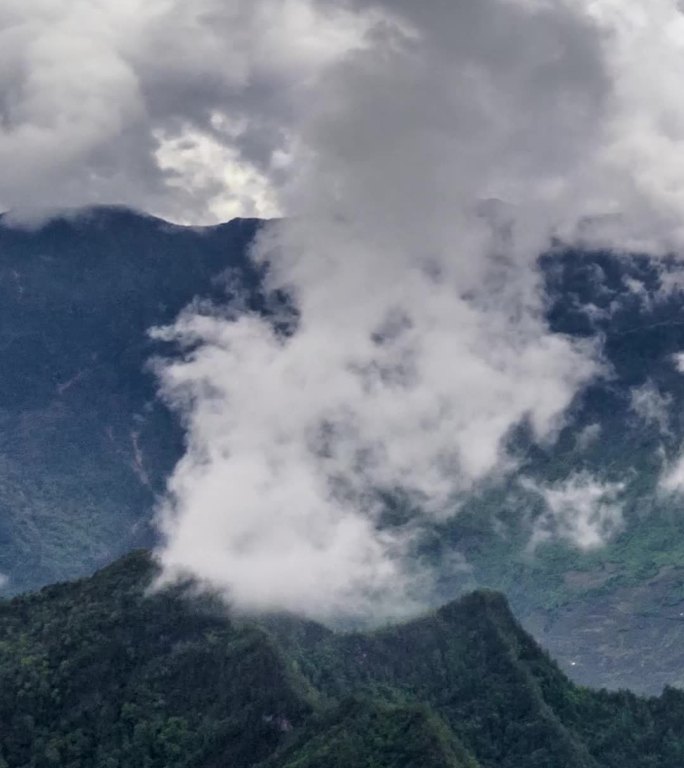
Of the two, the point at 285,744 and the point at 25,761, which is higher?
the point at 25,761

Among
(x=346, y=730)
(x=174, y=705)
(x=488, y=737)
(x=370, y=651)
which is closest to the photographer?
(x=346, y=730)

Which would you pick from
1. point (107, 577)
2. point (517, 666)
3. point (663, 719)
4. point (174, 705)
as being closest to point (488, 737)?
point (517, 666)

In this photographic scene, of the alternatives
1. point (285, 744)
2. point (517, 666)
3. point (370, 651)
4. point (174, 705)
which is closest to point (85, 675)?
point (174, 705)

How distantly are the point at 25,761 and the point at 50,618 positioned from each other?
1561 cm

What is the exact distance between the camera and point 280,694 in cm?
10719

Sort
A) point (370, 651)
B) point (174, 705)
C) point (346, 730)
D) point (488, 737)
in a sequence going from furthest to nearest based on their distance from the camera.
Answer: point (370, 651)
point (488, 737)
point (174, 705)
point (346, 730)

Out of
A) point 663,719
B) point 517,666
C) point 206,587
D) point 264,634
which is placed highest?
point 206,587

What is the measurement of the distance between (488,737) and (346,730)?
1814 centimetres

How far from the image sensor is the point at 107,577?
4884 inches

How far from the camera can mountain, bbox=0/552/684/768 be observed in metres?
105

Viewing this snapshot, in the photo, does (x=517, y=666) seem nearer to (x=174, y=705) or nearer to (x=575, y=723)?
(x=575, y=723)

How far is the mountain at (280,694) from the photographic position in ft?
343

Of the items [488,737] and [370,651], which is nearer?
[488,737]

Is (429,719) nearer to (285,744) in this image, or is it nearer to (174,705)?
(285,744)
